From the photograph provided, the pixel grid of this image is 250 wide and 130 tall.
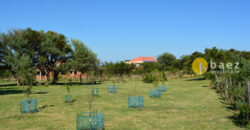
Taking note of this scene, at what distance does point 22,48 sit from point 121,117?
3457cm

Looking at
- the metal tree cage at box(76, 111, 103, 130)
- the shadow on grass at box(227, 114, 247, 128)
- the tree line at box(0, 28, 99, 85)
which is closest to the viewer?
the metal tree cage at box(76, 111, 103, 130)

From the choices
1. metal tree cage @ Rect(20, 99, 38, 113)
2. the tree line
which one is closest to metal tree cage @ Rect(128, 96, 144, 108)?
metal tree cage @ Rect(20, 99, 38, 113)

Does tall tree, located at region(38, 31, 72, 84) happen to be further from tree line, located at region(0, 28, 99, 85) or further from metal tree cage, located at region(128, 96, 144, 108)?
metal tree cage, located at region(128, 96, 144, 108)

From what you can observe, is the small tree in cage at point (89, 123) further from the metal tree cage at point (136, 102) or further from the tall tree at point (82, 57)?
the tall tree at point (82, 57)

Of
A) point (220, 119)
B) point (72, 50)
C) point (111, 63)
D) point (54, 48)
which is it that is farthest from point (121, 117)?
point (111, 63)

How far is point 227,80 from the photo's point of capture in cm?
1978

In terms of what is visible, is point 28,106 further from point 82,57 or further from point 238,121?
point 82,57

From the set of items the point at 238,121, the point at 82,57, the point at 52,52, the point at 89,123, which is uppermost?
the point at 52,52

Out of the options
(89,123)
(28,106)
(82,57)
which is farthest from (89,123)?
(82,57)

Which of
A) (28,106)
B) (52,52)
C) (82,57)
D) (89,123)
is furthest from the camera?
(82,57)

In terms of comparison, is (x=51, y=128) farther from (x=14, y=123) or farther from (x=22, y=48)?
(x=22, y=48)

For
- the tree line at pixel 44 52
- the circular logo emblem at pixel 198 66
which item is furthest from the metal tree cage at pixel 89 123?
the circular logo emblem at pixel 198 66

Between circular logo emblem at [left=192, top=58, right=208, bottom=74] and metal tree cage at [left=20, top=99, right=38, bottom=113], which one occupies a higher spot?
circular logo emblem at [left=192, top=58, right=208, bottom=74]

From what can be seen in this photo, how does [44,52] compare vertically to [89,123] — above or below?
above
